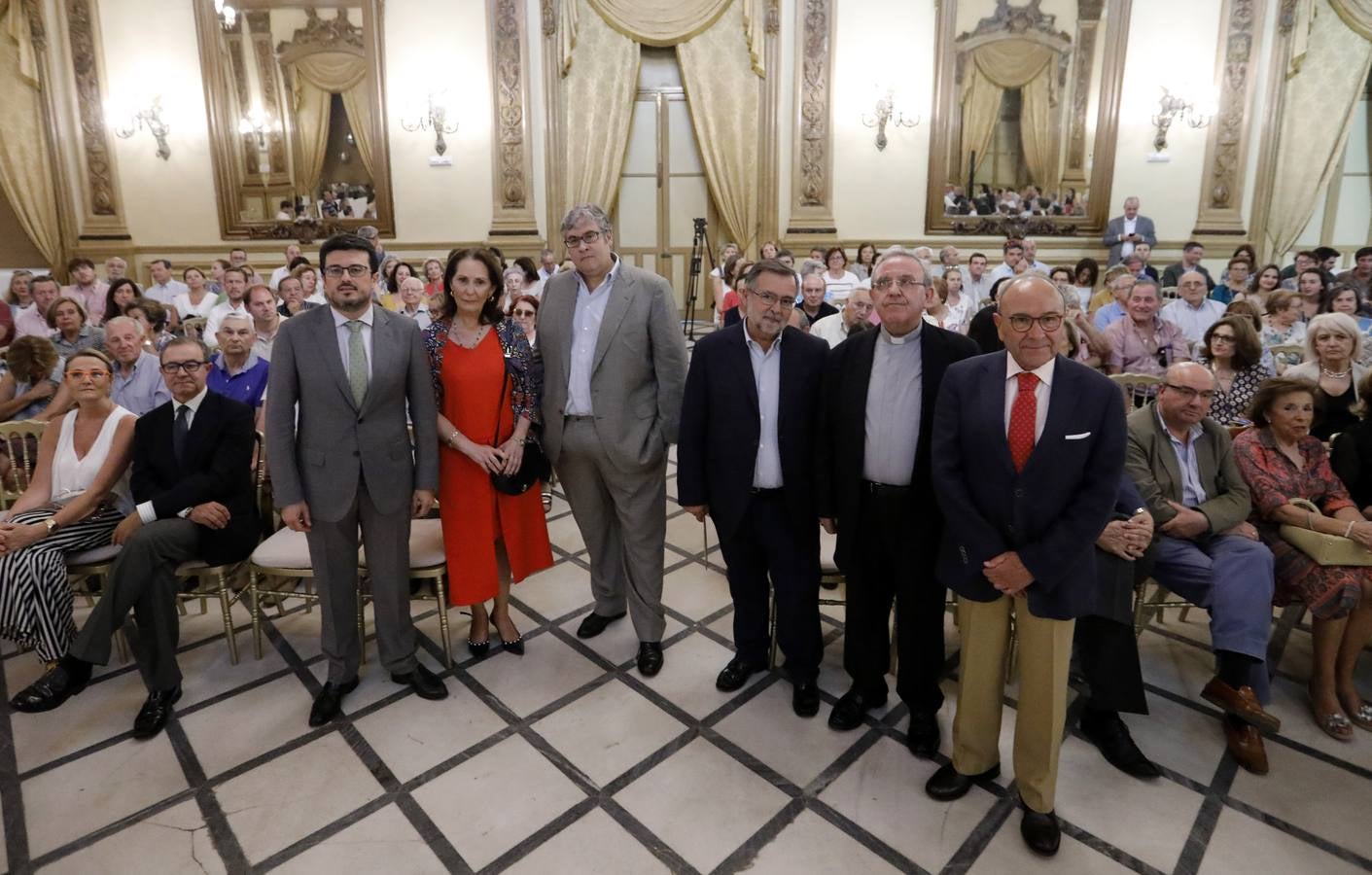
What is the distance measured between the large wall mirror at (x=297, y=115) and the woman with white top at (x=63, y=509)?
6992 millimetres

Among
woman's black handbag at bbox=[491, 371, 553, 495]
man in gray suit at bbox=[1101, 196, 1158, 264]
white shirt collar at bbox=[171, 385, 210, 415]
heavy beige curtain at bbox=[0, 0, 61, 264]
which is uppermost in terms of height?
heavy beige curtain at bbox=[0, 0, 61, 264]

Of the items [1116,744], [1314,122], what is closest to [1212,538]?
[1116,744]

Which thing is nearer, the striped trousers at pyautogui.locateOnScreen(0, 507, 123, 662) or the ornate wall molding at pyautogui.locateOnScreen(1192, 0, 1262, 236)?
the striped trousers at pyautogui.locateOnScreen(0, 507, 123, 662)

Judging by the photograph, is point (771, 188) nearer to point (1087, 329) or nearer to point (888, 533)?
point (1087, 329)

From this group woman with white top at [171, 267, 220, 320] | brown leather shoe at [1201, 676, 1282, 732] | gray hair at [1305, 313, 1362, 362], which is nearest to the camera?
brown leather shoe at [1201, 676, 1282, 732]

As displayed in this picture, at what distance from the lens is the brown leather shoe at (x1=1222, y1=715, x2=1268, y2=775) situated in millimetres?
2379

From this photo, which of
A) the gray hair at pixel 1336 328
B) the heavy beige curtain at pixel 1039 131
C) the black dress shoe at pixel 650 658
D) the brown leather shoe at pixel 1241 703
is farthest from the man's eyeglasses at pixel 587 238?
the heavy beige curtain at pixel 1039 131

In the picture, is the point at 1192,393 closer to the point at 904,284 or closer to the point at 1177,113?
the point at 904,284

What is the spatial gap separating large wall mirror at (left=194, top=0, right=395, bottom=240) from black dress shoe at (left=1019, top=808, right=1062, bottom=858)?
30.4ft

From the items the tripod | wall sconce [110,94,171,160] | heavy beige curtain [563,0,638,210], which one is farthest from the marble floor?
wall sconce [110,94,171,160]

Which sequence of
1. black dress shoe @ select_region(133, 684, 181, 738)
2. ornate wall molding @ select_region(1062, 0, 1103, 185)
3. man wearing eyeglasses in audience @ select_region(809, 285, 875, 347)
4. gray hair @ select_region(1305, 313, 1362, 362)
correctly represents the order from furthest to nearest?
ornate wall molding @ select_region(1062, 0, 1103, 185) → man wearing eyeglasses in audience @ select_region(809, 285, 875, 347) → gray hair @ select_region(1305, 313, 1362, 362) → black dress shoe @ select_region(133, 684, 181, 738)

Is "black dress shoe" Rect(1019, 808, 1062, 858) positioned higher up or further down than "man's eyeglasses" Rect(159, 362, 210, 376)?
further down

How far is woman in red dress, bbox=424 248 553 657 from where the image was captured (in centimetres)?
273

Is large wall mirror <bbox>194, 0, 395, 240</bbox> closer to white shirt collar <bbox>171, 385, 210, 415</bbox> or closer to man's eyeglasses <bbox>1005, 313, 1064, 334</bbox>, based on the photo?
white shirt collar <bbox>171, 385, 210, 415</bbox>
